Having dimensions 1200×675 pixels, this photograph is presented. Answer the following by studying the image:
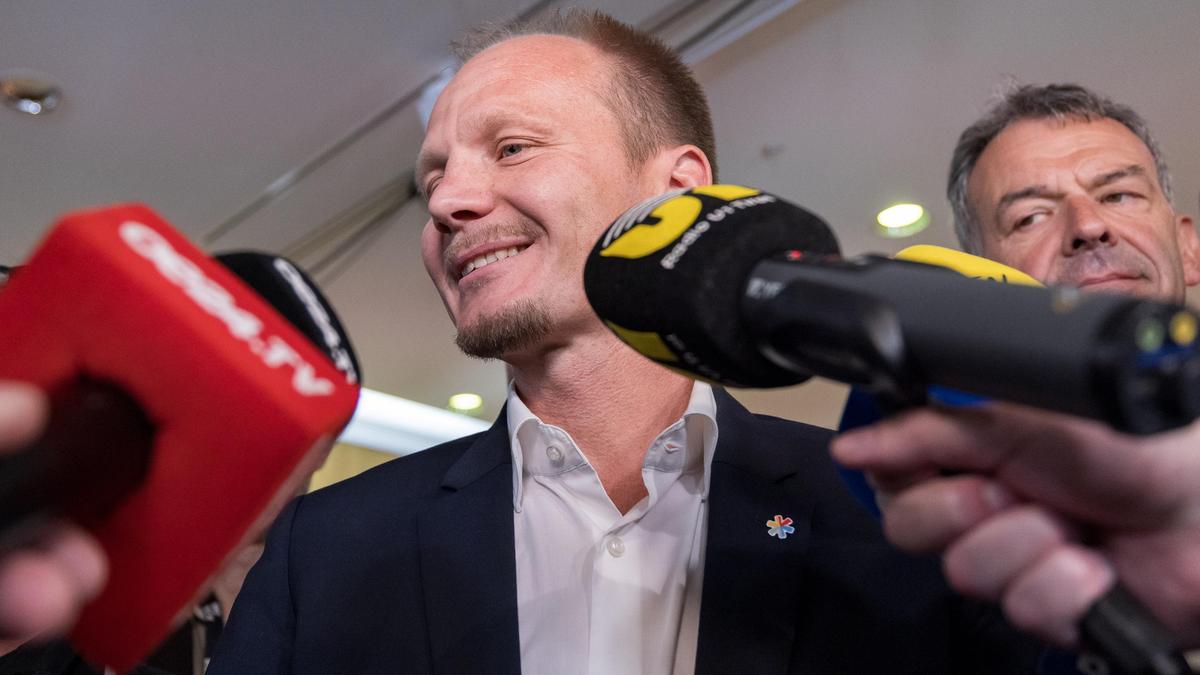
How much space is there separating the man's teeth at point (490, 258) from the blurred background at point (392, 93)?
1.60 m

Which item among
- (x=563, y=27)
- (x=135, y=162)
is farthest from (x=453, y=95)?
(x=135, y=162)

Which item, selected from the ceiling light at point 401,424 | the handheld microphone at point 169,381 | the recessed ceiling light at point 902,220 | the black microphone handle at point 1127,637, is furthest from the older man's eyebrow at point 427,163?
the ceiling light at point 401,424

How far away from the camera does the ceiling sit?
278 cm

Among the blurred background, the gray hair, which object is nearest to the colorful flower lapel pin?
the gray hair

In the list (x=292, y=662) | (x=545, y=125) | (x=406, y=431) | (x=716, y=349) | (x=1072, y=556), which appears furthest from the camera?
(x=406, y=431)

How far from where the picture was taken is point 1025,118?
1.92 metres

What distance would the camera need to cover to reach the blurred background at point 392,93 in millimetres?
2775

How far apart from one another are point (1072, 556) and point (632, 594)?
28.9 inches

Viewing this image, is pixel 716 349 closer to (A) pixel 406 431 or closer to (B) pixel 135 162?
(B) pixel 135 162

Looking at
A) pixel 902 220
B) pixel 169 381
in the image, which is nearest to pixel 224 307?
pixel 169 381

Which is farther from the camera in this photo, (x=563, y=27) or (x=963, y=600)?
(x=563, y=27)

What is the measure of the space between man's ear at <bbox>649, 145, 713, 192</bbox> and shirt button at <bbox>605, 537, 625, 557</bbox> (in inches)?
22.8

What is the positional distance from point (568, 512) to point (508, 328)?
10.5 inches

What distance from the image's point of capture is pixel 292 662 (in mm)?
1260
